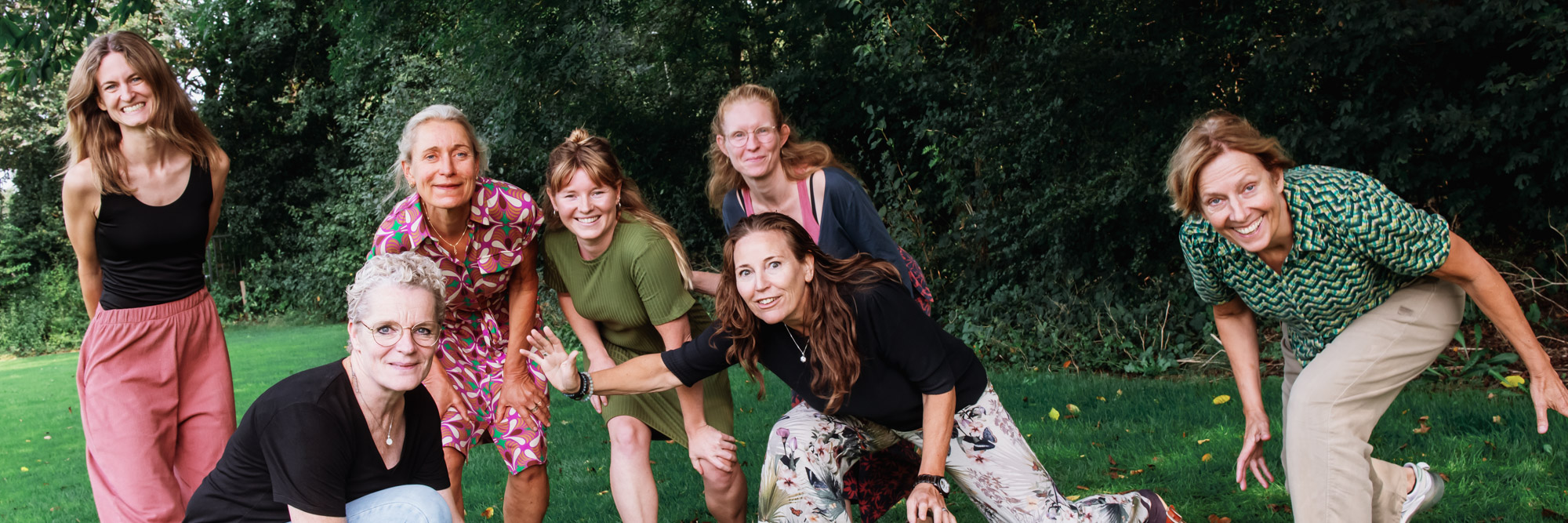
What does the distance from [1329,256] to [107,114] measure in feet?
13.4

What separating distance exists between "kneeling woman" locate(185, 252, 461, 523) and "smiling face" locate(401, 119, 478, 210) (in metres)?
0.74

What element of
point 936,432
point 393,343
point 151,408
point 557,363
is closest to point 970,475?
point 936,432

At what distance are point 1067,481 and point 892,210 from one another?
548cm

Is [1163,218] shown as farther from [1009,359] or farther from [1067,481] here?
[1067,481]

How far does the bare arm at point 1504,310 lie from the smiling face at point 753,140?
219 cm

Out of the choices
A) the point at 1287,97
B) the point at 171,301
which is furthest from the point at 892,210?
the point at 171,301

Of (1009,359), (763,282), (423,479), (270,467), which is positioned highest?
(763,282)

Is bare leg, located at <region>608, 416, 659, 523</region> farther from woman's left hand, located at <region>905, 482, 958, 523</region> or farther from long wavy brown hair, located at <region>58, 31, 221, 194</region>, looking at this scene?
long wavy brown hair, located at <region>58, 31, 221, 194</region>

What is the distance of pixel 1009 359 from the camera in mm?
8734

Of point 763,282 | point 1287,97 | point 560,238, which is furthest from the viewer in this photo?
point 1287,97

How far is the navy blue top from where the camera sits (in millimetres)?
3883

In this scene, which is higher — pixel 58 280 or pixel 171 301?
pixel 171 301

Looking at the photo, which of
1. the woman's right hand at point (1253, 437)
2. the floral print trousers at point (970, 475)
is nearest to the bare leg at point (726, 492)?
the floral print trousers at point (970, 475)

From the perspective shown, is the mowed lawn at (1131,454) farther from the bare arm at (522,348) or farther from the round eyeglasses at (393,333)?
the round eyeglasses at (393,333)
